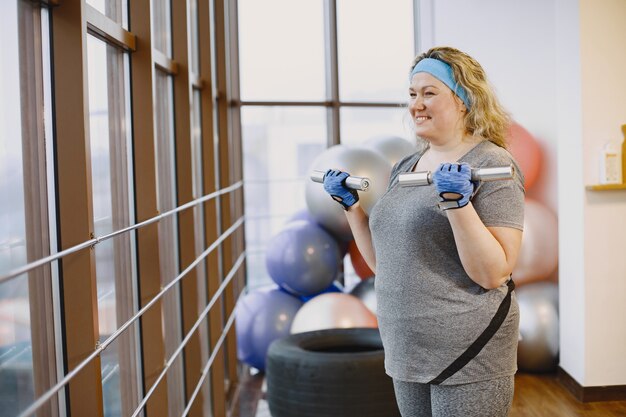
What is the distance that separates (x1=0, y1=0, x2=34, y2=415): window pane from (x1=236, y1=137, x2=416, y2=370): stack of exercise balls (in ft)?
7.42

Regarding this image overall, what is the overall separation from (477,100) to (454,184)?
0.92 feet

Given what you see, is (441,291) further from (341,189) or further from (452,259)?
(341,189)

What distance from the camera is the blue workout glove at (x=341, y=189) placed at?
1604 millimetres

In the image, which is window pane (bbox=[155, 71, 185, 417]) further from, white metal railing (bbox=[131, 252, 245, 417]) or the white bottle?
the white bottle

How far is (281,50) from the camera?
180 inches

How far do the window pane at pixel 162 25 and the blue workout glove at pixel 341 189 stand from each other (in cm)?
104

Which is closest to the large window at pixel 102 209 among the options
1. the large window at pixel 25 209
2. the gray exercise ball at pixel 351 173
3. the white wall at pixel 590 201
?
the large window at pixel 25 209

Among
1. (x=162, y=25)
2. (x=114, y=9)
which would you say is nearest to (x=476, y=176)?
(x=114, y=9)

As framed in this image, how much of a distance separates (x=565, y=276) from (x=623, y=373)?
48cm

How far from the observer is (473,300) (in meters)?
1.34

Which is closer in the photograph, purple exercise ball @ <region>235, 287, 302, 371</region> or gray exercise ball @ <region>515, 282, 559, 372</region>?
gray exercise ball @ <region>515, 282, 559, 372</region>

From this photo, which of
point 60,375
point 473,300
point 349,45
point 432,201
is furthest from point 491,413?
point 349,45

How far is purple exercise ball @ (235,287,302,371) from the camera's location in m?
3.59

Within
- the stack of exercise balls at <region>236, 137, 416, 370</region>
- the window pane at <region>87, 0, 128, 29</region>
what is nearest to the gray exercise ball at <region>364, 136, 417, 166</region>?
the stack of exercise balls at <region>236, 137, 416, 370</region>
